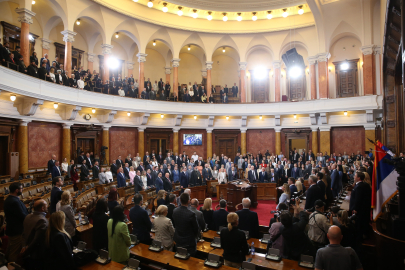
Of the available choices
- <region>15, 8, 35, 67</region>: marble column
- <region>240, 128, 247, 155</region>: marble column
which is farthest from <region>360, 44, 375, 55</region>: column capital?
<region>15, 8, 35, 67</region>: marble column

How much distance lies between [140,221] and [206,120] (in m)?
13.8

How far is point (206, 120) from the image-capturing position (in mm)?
17922

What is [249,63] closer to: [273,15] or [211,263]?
A: [273,15]

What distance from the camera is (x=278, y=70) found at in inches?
722

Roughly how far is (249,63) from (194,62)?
4.28 meters

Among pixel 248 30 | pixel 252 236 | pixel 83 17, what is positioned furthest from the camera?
pixel 248 30

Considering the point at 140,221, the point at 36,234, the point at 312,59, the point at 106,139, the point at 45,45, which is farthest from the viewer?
the point at 312,59

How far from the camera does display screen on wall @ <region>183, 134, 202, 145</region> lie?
1772cm

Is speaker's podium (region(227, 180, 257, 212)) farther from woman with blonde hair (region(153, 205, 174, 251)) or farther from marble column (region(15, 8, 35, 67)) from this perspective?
marble column (region(15, 8, 35, 67))

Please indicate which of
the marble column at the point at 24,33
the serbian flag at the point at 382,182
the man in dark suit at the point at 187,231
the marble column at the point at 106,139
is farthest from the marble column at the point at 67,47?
the serbian flag at the point at 382,182

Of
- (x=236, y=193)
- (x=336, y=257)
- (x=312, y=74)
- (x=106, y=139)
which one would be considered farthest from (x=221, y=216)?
(x=312, y=74)

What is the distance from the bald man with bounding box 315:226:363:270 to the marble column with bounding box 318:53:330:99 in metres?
14.7

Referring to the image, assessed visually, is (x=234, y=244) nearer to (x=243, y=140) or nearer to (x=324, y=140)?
(x=324, y=140)

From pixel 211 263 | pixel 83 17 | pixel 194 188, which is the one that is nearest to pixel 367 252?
pixel 211 263
